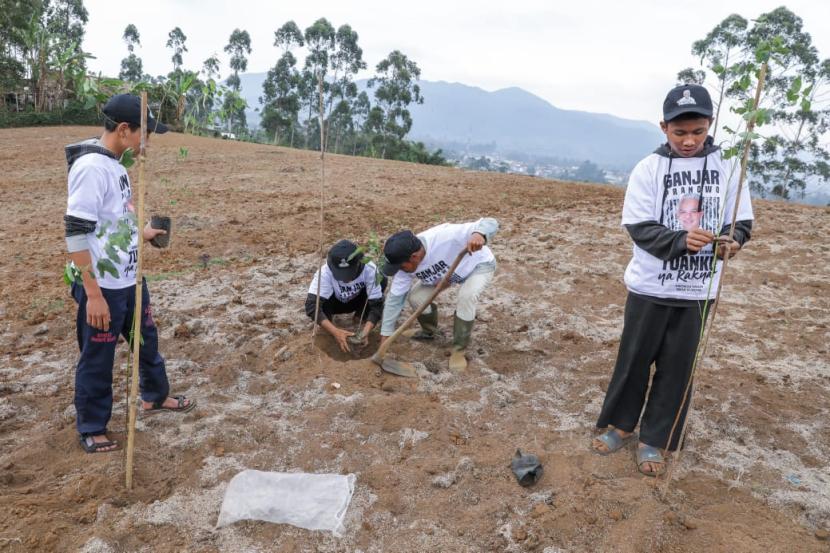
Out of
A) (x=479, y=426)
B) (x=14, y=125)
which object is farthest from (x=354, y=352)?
(x=14, y=125)

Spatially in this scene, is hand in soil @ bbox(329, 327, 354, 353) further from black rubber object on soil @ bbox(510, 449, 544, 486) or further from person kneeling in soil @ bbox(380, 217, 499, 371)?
black rubber object on soil @ bbox(510, 449, 544, 486)

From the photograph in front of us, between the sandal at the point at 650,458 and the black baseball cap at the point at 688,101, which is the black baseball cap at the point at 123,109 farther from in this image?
the sandal at the point at 650,458

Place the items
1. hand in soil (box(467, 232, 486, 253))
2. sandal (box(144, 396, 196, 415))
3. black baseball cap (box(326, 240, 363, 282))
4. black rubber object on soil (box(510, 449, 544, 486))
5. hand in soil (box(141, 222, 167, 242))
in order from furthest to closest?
black baseball cap (box(326, 240, 363, 282)) < hand in soil (box(467, 232, 486, 253)) < sandal (box(144, 396, 196, 415)) < hand in soil (box(141, 222, 167, 242)) < black rubber object on soil (box(510, 449, 544, 486))

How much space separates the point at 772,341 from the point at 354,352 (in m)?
3.01

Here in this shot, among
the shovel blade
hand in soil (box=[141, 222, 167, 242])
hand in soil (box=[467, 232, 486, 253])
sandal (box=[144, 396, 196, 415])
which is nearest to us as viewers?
hand in soil (box=[141, 222, 167, 242])

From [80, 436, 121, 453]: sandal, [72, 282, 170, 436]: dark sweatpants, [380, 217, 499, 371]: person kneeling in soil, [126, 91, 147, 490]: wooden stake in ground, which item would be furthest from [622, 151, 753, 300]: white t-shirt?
[80, 436, 121, 453]: sandal

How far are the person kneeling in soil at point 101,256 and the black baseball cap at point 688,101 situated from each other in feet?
6.90

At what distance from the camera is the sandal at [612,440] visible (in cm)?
258

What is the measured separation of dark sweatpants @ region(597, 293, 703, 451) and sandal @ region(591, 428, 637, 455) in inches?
2.5

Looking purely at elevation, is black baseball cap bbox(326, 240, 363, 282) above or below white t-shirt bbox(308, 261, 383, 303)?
above

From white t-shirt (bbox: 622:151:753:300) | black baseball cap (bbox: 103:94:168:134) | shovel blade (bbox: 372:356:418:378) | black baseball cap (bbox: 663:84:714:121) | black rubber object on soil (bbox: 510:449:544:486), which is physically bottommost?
black rubber object on soil (bbox: 510:449:544:486)

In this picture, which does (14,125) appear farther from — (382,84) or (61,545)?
(61,545)

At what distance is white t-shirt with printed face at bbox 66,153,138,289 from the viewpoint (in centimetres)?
215

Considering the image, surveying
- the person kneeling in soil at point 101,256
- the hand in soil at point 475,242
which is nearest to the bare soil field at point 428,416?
the person kneeling in soil at point 101,256
